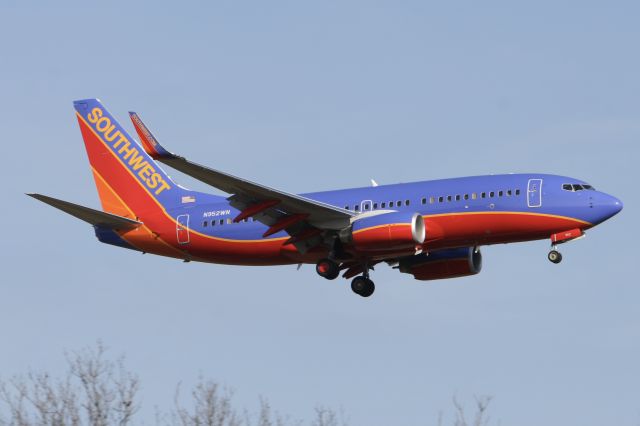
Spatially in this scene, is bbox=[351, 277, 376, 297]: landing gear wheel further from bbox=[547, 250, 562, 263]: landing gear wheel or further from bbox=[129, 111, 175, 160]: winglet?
bbox=[129, 111, 175, 160]: winglet

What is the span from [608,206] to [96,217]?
21.7 meters

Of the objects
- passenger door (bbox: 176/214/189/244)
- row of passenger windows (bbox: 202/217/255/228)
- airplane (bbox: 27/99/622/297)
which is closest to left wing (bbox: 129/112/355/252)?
airplane (bbox: 27/99/622/297)

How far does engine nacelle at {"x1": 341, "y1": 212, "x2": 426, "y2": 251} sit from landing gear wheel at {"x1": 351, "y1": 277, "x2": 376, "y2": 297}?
4128 mm

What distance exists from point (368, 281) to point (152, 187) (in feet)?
36.2

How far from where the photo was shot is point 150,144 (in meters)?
44.6

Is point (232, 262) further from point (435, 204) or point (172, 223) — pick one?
point (435, 204)

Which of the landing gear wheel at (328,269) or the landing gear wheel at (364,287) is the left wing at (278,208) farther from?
the landing gear wheel at (364,287)

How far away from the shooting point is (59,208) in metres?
52.2

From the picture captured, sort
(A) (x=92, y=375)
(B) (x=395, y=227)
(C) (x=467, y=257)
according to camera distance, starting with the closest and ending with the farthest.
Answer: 1. (A) (x=92, y=375)
2. (B) (x=395, y=227)
3. (C) (x=467, y=257)

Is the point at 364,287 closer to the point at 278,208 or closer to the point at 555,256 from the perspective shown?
the point at 278,208

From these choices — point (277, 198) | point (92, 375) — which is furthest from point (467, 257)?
A: point (92, 375)

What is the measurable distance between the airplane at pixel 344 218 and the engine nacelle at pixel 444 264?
4 centimetres

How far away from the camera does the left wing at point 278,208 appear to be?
48.1m

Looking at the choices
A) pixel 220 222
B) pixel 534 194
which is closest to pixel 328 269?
pixel 220 222
